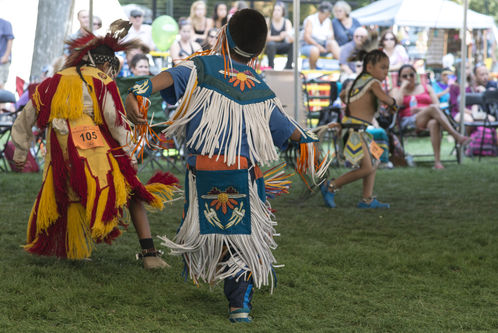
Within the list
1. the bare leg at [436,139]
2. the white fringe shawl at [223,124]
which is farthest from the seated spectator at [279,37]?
the white fringe shawl at [223,124]

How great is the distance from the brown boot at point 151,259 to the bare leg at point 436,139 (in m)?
5.90

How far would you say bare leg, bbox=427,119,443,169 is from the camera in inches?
365

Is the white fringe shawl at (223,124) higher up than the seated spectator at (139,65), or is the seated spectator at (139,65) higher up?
the seated spectator at (139,65)

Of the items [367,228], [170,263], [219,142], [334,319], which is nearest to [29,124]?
[170,263]

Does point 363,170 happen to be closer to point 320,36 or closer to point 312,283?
point 312,283

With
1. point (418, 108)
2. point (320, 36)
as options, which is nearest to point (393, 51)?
point (320, 36)

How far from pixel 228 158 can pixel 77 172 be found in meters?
1.09

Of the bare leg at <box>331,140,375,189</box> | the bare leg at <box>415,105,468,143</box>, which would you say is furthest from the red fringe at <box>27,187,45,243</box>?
the bare leg at <box>415,105,468,143</box>

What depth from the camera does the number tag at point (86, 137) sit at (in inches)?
149

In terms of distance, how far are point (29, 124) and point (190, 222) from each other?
4.29ft

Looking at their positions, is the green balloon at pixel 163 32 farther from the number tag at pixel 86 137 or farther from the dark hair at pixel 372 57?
the number tag at pixel 86 137

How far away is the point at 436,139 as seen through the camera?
9.40m

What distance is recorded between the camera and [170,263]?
13.6 feet

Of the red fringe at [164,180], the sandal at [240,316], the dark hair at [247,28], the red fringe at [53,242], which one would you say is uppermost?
the dark hair at [247,28]
